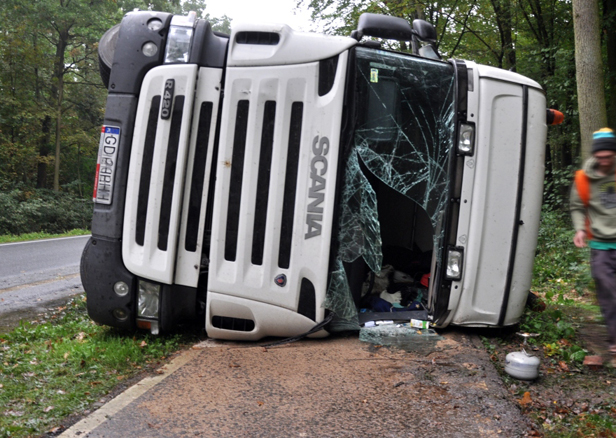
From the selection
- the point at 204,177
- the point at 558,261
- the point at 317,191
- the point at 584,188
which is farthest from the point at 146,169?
the point at 558,261

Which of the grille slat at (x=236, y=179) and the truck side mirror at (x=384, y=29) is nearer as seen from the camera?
the grille slat at (x=236, y=179)

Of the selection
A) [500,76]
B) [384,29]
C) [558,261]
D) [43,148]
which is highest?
[384,29]

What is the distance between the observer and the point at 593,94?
6.99 m

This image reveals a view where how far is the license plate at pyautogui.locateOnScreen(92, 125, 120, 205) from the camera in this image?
13.5 feet

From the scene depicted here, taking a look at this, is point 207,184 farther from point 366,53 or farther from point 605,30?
point 605,30

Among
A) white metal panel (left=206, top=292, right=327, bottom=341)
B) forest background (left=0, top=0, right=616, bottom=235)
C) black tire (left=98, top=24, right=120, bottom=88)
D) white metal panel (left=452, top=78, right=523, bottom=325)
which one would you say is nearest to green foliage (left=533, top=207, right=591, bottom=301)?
forest background (left=0, top=0, right=616, bottom=235)

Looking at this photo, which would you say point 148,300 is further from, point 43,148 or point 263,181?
point 43,148

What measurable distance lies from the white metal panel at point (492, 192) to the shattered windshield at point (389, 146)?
24 centimetres

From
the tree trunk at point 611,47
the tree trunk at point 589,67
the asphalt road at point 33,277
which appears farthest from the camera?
the tree trunk at point 611,47

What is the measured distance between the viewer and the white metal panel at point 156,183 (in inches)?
158

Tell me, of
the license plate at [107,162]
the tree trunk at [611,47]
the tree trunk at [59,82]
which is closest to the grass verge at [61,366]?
the license plate at [107,162]

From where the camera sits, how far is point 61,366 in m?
3.89

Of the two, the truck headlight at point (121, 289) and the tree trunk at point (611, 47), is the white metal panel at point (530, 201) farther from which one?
the tree trunk at point (611, 47)

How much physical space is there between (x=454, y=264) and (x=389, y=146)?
3.31 ft
